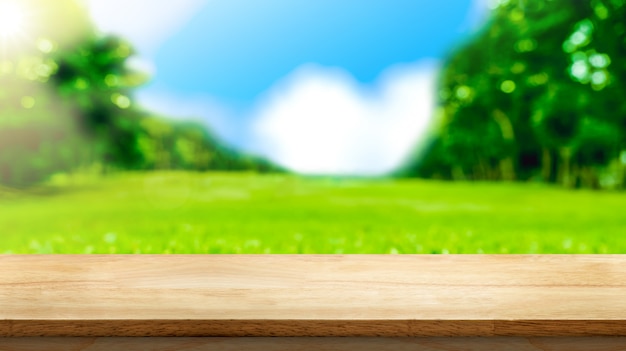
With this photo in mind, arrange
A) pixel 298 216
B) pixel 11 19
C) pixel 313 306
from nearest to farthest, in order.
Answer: pixel 313 306, pixel 298 216, pixel 11 19

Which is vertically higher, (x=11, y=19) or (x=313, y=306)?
(x=11, y=19)

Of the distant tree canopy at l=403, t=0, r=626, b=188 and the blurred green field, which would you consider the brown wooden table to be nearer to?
the blurred green field

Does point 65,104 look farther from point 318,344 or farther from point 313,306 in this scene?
point 318,344

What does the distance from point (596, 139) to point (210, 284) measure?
4681mm

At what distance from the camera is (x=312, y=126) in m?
3.58

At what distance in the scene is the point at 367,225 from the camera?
12.7 ft

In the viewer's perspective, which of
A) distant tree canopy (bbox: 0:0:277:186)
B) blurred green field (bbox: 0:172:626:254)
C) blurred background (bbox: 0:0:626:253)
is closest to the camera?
blurred green field (bbox: 0:172:626:254)

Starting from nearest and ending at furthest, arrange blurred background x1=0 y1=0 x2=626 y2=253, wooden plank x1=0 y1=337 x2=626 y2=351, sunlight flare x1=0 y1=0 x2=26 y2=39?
1. wooden plank x1=0 y1=337 x2=626 y2=351
2. blurred background x1=0 y1=0 x2=626 y2=253
3. sunlight flare x1=0 y1=0 x2=26 y2=39

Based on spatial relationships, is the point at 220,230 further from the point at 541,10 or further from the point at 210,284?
the point at 541,10

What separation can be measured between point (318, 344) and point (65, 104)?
5.23m

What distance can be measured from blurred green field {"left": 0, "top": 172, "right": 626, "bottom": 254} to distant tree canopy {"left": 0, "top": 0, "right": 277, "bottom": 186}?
0.23 meters

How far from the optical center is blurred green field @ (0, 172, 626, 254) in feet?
9.71

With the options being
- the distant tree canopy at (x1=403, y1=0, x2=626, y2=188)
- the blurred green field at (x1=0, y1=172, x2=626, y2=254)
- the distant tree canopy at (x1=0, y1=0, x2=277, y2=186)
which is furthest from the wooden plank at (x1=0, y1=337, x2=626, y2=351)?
the distant tree canopy at (x1=0, y1=0, x2=277, y2=186)

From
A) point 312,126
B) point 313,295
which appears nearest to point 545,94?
point 312,126
